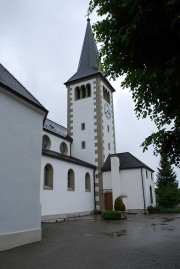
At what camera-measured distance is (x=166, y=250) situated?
26.5 feet

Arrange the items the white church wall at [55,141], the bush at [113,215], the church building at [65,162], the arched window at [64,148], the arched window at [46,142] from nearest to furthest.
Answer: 1. the church building at [65,162]
2. the bush at [113,215]
3. the arched window at [46,142]
4. the white church wall at [55,141]
5. the arched window at [64,148]

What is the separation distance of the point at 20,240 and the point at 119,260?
13.8 feet

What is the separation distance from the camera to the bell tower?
3025 centimetres

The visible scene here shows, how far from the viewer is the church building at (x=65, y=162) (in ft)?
31.9

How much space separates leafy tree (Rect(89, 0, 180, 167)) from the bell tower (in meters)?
23.0

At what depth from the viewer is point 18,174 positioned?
998 centimetres

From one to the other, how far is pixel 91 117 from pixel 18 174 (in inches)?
881

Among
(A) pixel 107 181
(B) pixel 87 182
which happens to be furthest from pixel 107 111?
(B) pixel 87 182

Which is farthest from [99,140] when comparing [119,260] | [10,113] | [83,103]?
[119,260]

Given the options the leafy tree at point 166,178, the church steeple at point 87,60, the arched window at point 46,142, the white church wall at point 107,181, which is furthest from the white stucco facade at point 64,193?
the leafy tree at point 166,178

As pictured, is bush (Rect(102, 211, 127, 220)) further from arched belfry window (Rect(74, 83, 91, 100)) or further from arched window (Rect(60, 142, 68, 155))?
arched belfry window (Rect(74, 83, 91, 100))

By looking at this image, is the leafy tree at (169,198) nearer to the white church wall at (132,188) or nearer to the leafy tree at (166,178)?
the white church wall at (132,188)

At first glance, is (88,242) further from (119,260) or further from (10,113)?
(10,113)

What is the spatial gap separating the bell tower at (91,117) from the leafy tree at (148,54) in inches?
905
